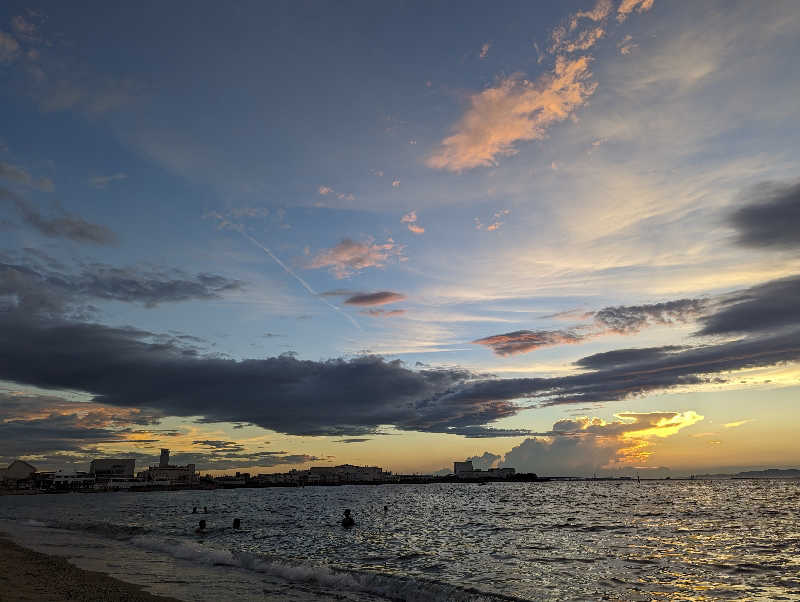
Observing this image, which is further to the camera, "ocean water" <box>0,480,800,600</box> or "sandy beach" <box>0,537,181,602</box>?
"ocean water" <box>0,480,800,600</box>

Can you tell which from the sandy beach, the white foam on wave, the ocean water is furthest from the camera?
the ocean water

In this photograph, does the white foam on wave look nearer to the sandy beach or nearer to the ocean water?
the ocean water

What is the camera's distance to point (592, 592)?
28.1 m

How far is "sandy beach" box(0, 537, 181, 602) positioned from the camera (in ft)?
75.2

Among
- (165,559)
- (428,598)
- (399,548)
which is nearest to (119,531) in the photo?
(165,559)

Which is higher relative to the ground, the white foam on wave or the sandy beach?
the sandy beach

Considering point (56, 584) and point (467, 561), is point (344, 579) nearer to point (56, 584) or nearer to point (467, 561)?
point (467, 561)

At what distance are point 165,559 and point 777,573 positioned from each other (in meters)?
44.9

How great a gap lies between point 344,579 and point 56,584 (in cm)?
1574

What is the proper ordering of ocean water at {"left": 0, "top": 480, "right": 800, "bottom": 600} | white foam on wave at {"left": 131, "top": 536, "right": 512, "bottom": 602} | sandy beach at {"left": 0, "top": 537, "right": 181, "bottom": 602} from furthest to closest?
ocean water at {"left": 0, "top": 480, "right": 800, "bottom": 600}
white foam on wave at {"left": 131, "top": 536, "right": 512, "bottom": 602}
sandy beach at {"left": 0, "top": 537, "right": 181, "bottom": 602}

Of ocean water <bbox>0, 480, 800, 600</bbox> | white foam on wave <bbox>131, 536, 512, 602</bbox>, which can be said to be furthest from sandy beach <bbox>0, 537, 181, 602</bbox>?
white foam on wave <bbox>131, 536, 512, 602</bbox>

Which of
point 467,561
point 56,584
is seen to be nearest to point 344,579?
point 467,561

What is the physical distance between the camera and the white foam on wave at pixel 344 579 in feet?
90.5

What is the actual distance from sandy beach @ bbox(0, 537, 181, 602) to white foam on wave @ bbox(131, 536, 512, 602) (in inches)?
405
